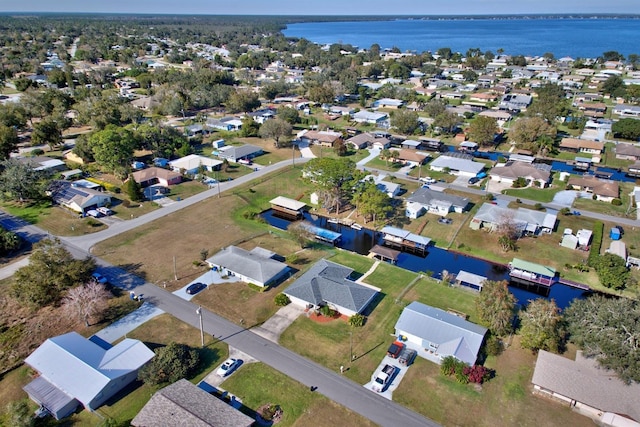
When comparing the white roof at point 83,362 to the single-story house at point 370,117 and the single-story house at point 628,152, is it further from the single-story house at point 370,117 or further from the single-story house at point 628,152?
the single-story house at point 628,152

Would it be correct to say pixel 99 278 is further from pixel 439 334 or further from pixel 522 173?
pixel 522 173

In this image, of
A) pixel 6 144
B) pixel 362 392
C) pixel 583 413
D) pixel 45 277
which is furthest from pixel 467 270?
pixel 6 144

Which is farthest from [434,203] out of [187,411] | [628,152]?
[628,152]

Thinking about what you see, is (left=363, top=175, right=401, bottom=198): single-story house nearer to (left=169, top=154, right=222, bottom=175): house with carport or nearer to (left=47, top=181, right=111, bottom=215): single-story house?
(left=169, top=154, right=222, bottom=175): house with carport

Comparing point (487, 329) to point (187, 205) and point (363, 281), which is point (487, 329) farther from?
point (187, 205)

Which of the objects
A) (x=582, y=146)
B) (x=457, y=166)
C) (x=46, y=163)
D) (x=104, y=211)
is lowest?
(x=104, y=211)

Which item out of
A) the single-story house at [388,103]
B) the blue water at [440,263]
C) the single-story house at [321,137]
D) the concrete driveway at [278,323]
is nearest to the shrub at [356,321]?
the concrete driveway at [278,323]
